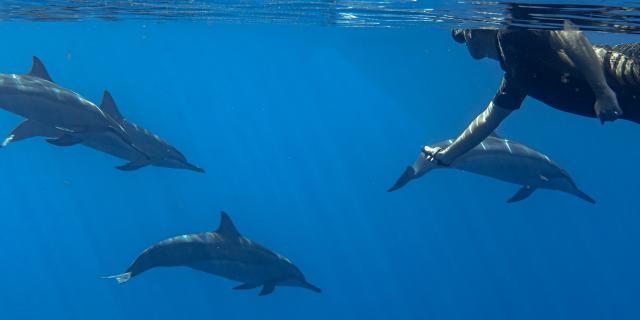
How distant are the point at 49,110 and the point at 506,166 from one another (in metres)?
8.98

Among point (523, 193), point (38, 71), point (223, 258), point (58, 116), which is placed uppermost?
point (38, 71)

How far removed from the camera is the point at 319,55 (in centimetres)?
4450

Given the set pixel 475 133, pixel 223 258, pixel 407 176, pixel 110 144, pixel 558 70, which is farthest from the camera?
pixel 223 258

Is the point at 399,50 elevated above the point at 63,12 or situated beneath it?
situated beneath

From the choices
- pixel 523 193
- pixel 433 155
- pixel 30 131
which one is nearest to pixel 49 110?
pixel 30 131

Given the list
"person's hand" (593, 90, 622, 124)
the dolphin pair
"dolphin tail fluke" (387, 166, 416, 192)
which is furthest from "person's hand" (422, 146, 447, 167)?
the dolphin pair

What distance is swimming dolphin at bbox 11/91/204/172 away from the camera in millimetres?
11867

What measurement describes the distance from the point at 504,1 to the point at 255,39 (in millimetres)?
26009

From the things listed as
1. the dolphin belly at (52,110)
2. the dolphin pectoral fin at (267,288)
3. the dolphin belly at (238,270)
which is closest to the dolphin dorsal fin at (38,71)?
the dolphin belly at (52,110)

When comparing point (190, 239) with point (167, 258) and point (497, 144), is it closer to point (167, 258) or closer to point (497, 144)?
point (167, 258)

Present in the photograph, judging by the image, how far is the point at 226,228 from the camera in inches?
516

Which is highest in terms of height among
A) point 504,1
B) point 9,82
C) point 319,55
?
point 504,1

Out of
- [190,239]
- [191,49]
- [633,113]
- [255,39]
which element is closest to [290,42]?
[255,39]

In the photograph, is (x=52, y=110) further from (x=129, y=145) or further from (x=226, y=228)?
(x=226, y=228)
